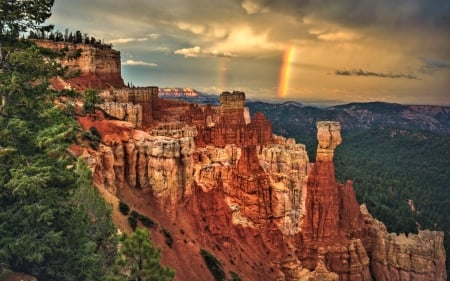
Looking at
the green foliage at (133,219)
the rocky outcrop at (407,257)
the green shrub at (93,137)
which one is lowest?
the rocky outcrop at (407,257)

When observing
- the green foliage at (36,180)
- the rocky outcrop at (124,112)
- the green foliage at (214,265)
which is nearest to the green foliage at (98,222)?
the green foliage at (36,180)

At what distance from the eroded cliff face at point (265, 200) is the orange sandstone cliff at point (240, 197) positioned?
112 mm

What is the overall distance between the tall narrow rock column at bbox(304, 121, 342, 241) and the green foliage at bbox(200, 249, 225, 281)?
1534 cm

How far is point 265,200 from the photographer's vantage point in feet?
147

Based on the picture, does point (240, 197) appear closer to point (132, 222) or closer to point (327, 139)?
point (327, 139)

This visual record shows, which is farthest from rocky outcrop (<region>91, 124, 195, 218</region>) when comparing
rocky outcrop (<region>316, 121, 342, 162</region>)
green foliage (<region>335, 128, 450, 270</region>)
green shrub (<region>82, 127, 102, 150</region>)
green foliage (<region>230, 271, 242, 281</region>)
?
green foliage (<region>335, 128, 450, 270</region>)

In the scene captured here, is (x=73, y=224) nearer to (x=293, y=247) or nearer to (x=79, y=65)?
(x=293, y=247)

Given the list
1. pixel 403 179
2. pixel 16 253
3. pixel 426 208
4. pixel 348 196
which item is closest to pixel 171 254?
pixel 16 253

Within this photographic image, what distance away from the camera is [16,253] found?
16141mm

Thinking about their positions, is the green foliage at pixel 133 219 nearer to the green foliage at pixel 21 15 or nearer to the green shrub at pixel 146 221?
the green shrub at pixel 146 221

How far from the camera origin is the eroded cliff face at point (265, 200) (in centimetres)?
3728

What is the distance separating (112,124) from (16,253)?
21.2 meters

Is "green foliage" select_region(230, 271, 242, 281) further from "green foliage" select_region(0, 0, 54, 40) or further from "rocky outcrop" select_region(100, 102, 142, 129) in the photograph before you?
"green foliage" select_region(0, 0, 54, 40)

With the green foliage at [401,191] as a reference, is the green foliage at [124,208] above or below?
above
